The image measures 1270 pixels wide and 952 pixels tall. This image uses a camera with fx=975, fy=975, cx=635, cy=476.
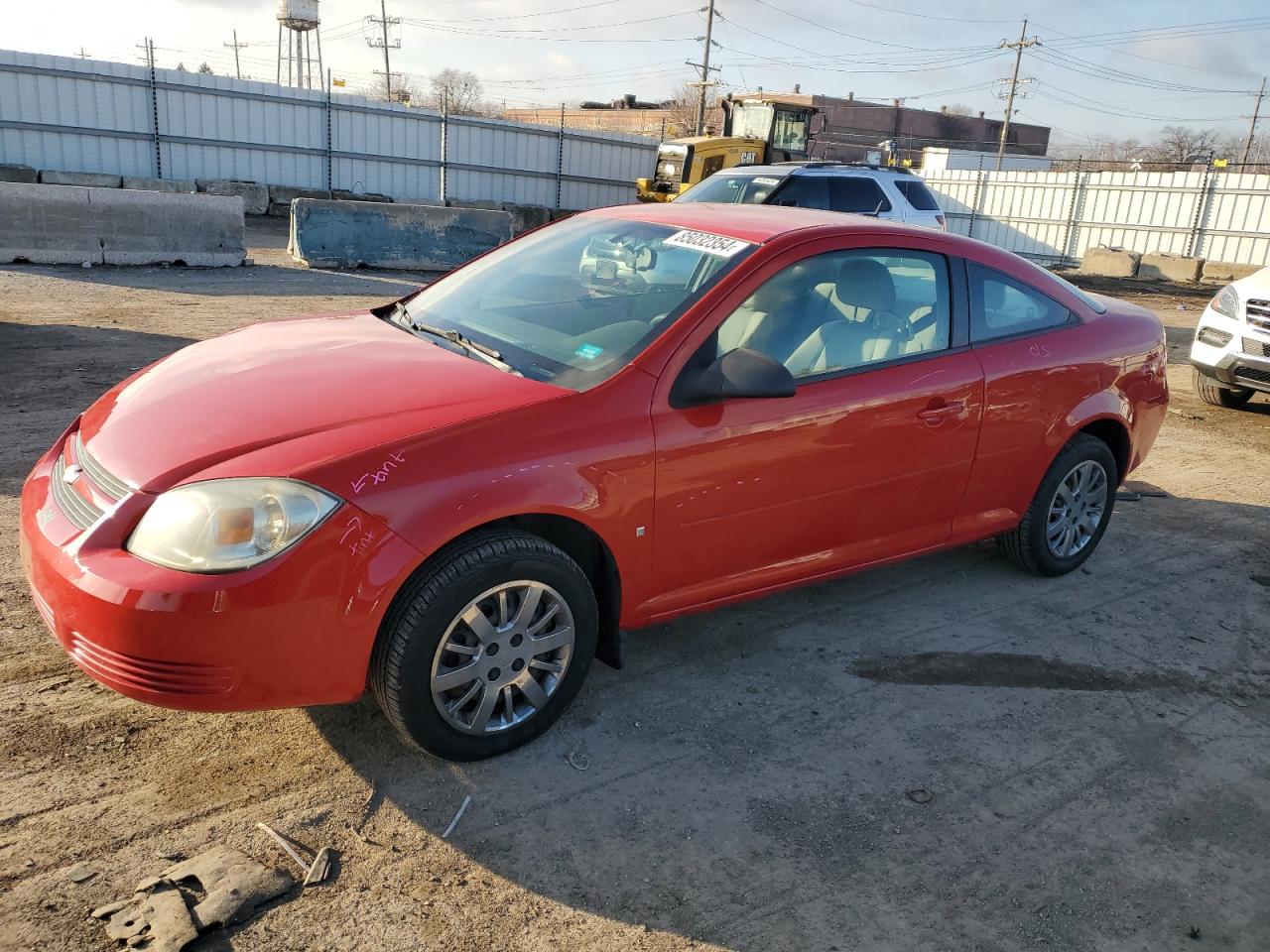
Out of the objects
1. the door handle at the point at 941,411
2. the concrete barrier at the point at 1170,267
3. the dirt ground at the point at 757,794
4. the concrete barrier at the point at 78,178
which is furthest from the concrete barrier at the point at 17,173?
the concrete barrier at the point at 1170,267

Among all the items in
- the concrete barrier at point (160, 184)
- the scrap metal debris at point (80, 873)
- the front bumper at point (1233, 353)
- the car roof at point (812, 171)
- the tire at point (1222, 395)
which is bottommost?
the scrap metal debris at point (80, 873)

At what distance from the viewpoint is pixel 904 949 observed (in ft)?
8.27

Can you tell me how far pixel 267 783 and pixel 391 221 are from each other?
13459 millimetres

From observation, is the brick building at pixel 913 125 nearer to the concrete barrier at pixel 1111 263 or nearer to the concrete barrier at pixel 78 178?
the concrete barrier at pixel 1111 263

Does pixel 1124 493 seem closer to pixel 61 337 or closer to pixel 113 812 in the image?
pixel 113 812

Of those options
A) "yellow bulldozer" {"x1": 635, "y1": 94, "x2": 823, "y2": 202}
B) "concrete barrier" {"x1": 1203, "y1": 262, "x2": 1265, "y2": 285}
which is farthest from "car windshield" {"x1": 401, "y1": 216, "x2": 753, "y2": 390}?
"concrete barrier" {"x1": 1203, "y1": 262, "x2": 1265, "y2": 285}

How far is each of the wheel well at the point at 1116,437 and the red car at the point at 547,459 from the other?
128mm

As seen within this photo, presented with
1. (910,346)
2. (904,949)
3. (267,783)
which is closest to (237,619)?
(267,783)

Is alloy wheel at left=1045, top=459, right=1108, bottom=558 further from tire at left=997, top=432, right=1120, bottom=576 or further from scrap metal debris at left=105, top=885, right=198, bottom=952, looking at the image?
scrap metal debris at left=105, top=885, right=198, bottom=952

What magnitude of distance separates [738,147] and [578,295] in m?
19.4

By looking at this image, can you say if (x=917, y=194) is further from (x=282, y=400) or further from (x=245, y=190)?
(x=245, y=190)

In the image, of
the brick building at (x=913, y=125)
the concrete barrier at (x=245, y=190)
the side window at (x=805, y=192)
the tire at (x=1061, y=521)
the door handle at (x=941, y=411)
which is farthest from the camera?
the brick building at (x=913, y=125)

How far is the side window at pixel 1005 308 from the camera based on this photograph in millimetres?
4242

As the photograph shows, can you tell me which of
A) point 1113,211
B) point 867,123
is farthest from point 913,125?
point 1113,211
